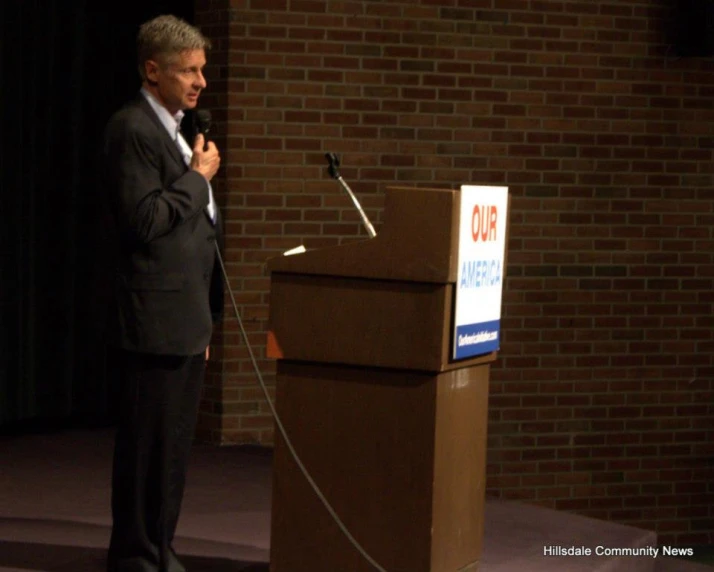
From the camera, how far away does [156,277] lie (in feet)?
13.0

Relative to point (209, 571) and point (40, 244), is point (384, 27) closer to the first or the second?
point (40, 244)

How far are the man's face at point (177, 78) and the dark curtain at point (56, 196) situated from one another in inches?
138

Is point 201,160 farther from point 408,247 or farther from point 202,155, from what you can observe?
point 408,247

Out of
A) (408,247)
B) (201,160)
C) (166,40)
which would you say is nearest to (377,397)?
(408,247)

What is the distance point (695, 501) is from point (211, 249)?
191 inches

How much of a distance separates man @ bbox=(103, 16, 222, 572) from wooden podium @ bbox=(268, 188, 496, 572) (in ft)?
0.89

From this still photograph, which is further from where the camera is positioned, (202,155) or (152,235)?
(202,155)

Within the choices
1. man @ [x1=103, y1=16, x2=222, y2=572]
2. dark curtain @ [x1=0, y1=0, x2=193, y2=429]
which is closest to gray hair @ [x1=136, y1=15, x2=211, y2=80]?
man @ [x1=103, y1=16, x2=222, y2=572]

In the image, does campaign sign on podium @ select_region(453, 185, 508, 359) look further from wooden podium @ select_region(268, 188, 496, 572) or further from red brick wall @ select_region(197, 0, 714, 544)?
red brick wall @ select_region(197, 0, 714, 544)

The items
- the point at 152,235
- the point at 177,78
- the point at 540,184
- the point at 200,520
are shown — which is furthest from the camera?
the point at 540,184

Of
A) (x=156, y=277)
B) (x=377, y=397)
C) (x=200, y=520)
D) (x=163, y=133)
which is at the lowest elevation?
(x=200, y=520)

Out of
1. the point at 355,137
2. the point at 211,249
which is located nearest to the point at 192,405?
the point at 211,249

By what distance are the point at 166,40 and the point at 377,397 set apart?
1.20 meters

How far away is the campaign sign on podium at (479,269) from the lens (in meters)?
3.92
